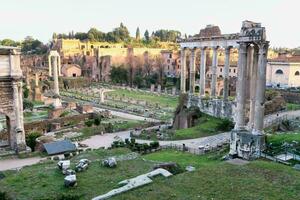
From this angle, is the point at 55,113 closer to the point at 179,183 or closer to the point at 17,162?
the point at 17,162

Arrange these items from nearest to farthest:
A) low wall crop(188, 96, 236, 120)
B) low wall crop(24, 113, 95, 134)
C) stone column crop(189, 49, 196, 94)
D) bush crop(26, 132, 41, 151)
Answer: bush crop(26, 132, 41, 151)
low wall crop(188, 96, 236, 120)
low wall crop(24, 113, 95, 134)
stone column crop(189, 49, 196, 94)

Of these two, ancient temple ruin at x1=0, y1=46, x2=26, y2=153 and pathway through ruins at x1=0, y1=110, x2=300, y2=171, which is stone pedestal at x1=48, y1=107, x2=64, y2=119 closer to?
pathway through ruins at x1=0, y1=110, x2=300, y2=171

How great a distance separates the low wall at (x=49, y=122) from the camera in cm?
3460

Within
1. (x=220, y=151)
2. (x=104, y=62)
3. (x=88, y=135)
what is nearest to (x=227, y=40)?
(x=220, y=151)

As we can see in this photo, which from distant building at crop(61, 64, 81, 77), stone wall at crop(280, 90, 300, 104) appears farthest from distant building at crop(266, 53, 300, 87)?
distant building at crop(61, 64, 81, 77)

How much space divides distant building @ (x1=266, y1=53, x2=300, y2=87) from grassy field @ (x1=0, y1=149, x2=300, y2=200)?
153 ft

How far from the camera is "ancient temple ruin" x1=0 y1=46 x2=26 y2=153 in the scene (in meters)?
24.5

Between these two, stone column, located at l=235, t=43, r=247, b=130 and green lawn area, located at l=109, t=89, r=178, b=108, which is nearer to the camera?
stone column, located at l=235, t=43, r=247, b=130

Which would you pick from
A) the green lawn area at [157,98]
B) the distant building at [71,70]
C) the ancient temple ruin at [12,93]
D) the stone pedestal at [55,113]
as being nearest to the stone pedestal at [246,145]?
the ancient temple ruin at [12,93]

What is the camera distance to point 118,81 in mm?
86312

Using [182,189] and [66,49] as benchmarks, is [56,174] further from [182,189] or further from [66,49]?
[66,49]

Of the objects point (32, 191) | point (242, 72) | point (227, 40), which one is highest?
point (227, 40)

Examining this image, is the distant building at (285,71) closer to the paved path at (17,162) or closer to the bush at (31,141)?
the bush at (31,141)

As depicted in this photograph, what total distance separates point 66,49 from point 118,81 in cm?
3558
